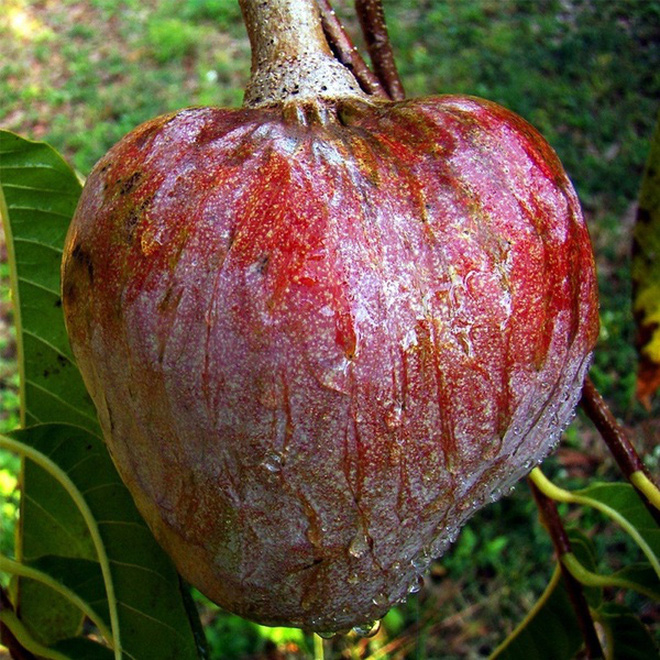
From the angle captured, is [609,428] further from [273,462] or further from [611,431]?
[273,462]

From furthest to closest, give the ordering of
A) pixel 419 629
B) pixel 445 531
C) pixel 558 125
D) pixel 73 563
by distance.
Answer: pixel 558 125 < pixel 419 629 < pixel 73 563 < pixel 445 531

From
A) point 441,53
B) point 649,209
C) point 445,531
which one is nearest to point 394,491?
point 445,531

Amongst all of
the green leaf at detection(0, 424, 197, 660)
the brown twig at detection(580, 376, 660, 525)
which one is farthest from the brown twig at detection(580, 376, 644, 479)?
the green leaf at detection(0, 424, 197, 660)

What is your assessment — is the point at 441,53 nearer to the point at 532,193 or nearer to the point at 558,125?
the point at 558,125

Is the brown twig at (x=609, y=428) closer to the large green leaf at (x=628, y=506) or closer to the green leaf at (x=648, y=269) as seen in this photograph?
the large green leaf at (x=628, y=506)

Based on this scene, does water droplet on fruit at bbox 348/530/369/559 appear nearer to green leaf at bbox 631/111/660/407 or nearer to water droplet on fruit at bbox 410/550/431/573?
water droplet on fruit at bbox 410/550/431/573

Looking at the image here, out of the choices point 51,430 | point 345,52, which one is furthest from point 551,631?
point 345,52
